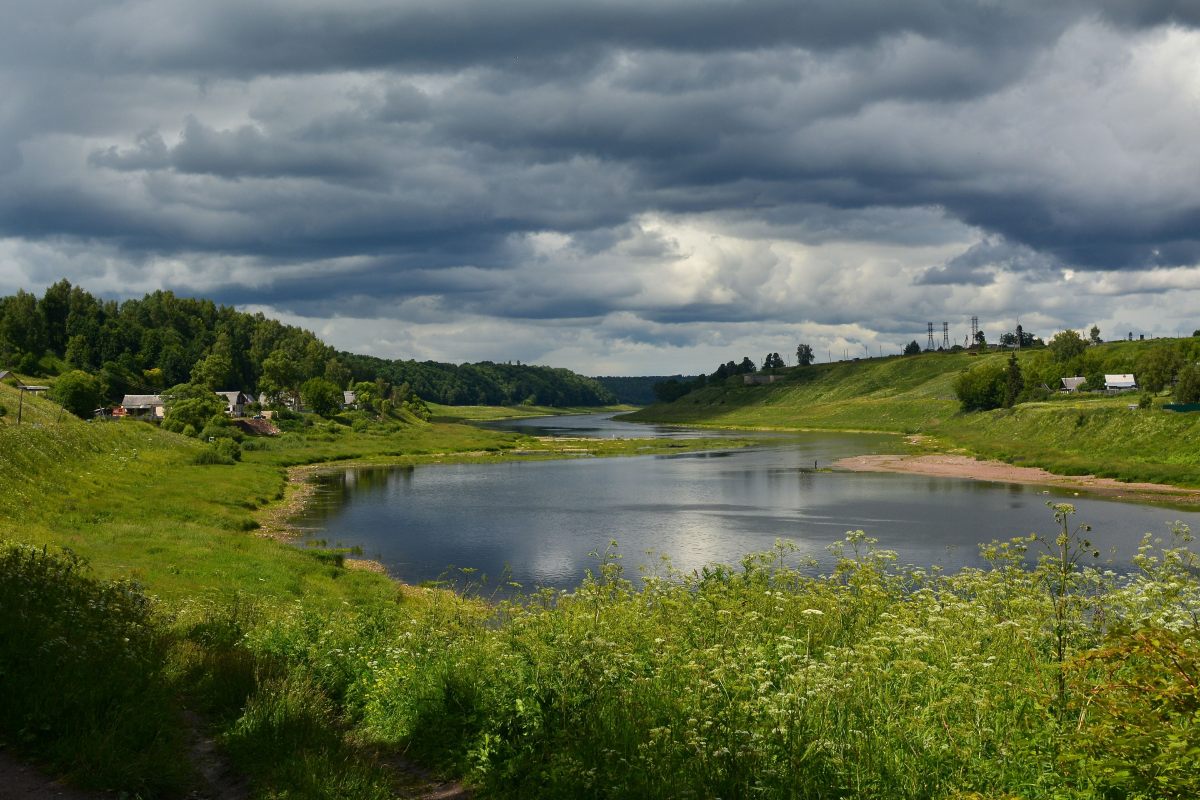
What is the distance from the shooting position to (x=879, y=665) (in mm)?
11250

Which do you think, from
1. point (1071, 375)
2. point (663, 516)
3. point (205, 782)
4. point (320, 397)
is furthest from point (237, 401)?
point (1071, 375)

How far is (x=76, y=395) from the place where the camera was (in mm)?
122438

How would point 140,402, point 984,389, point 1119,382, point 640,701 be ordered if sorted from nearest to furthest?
point 640,701 → point 140,402 → point 984,389 → point 1119,382

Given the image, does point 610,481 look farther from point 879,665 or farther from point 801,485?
point 879,665

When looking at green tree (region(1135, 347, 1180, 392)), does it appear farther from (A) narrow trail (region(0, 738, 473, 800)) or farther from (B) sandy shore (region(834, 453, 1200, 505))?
(A) narrow trail (region(0, 738, 473, 800))

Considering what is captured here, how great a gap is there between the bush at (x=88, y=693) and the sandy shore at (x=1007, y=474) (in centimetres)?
7642

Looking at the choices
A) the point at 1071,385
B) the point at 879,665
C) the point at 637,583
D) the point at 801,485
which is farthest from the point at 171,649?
the point at 1071,385

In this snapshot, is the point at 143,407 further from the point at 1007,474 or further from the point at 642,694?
the point at 642,694

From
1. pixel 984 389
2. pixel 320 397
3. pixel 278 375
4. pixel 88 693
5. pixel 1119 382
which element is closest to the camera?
pixel 88 693

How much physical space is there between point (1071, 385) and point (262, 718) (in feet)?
673

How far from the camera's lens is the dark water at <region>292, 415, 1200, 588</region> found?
45844 mm

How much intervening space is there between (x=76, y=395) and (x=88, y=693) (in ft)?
439

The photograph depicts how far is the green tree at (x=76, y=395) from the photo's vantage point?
4781 inches

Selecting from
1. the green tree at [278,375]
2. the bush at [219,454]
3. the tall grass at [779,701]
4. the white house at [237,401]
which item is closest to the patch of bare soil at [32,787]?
the tall grass at [779,701]
